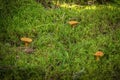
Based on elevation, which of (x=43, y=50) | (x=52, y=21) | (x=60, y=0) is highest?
(x=60, y=0)

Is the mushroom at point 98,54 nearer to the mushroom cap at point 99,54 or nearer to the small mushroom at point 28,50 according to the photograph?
the mushroom cap at point 99,54

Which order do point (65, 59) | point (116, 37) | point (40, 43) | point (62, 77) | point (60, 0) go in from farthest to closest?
point (60, 0), point (116, 37), point (40, 43), point (65, 59), point (62, 77)

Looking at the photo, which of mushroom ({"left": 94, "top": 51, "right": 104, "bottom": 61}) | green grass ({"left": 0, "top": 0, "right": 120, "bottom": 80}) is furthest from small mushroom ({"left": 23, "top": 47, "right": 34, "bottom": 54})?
mushroom ({"left": 94, "top": 51, "right": 104, "bottom": 61})

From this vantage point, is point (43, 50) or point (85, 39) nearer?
point (43, 50)

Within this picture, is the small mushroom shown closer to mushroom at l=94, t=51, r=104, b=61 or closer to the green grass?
the green grass

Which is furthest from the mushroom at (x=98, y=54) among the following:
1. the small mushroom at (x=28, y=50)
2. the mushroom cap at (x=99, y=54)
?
the small mushroom at (x=28, y=50)

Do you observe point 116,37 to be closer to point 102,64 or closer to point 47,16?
point 102,64

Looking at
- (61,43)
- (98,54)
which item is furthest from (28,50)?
(98,54)

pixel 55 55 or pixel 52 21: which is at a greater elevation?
pixel 52 21

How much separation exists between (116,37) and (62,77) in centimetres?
153

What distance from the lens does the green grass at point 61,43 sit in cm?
379

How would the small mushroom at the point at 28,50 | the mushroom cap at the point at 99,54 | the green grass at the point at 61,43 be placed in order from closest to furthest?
the green grass at the point at 61,43, the mushroom cap at the point at 99,54, the small mushroom at the point at 28,50

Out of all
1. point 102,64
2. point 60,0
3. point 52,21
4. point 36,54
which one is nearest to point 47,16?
point 52,21

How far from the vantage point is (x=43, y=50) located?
420 cm
